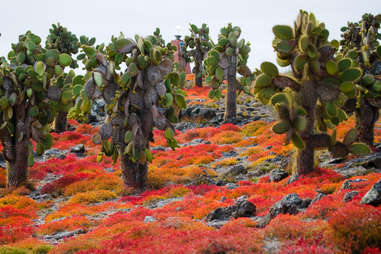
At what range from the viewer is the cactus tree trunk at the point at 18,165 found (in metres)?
16.9

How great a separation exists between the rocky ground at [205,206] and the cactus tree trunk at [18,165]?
2.70ft

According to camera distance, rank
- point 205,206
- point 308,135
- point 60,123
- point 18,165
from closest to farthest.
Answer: point 205,206, point 308,135, point 18,165, point 60,123

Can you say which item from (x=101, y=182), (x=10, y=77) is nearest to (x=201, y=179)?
(x=101, y=182)

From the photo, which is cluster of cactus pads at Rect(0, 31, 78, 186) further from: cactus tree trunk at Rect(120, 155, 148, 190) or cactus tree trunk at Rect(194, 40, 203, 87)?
cactus tree trunk at Rect(194, 40, 203, 87)

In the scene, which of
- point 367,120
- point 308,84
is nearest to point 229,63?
point 367,120

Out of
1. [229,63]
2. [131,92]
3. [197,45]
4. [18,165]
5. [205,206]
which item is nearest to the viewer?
[205,206]

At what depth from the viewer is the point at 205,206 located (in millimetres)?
11375

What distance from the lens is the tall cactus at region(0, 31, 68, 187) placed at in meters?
16.1

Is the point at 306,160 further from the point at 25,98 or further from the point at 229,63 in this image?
the point at 229,63

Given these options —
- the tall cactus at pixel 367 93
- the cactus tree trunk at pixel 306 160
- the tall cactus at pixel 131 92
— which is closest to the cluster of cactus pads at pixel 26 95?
the tall cactus at pixel 131 92

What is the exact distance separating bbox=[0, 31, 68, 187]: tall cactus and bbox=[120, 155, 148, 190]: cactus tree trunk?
4847 millimetres

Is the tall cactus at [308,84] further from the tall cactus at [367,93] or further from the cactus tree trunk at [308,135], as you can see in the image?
the tall cactus at [367,93]

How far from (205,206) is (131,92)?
6401 mm

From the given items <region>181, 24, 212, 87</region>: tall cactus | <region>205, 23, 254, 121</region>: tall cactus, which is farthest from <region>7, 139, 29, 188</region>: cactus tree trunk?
<region>181, 24, 212, 87</region>: tall cactus
